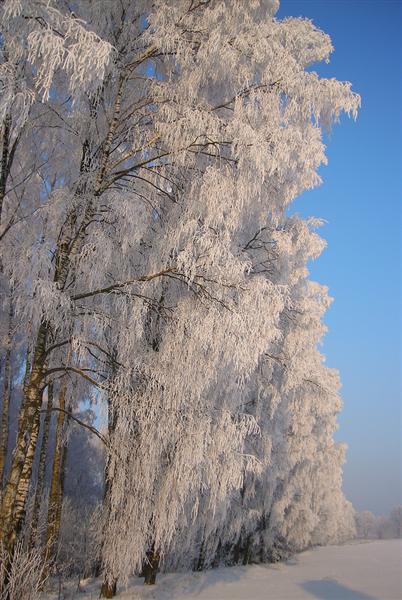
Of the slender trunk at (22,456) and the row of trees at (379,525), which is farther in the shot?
the row of trees at (379,525)

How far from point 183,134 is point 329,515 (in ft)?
77.1

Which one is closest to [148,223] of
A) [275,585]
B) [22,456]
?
[22,456]

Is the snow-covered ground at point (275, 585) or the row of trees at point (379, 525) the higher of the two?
the snow-covered ground at point (275, 585)

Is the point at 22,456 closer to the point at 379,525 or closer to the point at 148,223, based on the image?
the point at 148,223

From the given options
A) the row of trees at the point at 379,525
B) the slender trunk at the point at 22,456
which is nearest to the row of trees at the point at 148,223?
the slender trunk at the point at 22,456

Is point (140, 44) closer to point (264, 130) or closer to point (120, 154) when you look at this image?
point (120, 154)

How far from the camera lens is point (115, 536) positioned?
16.5 ft

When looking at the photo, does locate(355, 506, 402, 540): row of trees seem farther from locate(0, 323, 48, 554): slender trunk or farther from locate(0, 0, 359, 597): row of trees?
locate(0, 323, 48, 554): slender trunk

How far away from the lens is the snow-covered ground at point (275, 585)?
8.95 meters

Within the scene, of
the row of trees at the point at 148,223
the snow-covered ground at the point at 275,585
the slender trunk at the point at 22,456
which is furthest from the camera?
the snow-covered ground at the point at 275,585

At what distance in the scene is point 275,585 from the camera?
11070mm

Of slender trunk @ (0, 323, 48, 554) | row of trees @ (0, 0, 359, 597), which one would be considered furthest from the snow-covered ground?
slender trunk @ (0, 323, 48, 554)

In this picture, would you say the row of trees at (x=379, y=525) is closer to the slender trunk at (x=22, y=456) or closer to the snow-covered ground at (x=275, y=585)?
the snow-covered ground at (x=275, y=585)

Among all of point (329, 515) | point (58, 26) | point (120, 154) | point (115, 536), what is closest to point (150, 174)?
point (120, 154)
